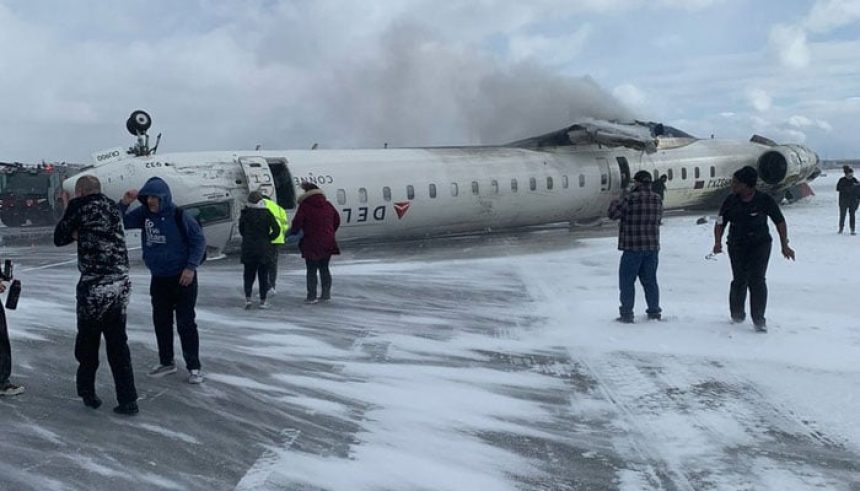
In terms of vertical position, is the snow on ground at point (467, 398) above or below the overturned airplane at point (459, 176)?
below

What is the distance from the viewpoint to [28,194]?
3008cm

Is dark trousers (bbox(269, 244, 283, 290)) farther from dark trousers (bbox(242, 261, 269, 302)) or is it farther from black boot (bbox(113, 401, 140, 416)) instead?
black boot (bbox(113, 401, 140, 416))

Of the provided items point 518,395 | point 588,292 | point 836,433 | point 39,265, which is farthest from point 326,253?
point 39,265

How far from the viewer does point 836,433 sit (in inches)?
199

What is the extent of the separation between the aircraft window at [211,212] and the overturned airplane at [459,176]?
22 mm

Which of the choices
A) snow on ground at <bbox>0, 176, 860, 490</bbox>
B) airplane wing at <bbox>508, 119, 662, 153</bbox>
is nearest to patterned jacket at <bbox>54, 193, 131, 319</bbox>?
snow on ground at <bbox>0, 176, 860, 490</bbox>

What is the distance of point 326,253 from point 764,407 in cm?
629

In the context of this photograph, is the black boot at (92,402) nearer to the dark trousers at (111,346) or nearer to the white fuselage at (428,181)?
the dark trousers at (111,346)

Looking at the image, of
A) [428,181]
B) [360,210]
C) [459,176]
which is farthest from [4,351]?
[459,176]

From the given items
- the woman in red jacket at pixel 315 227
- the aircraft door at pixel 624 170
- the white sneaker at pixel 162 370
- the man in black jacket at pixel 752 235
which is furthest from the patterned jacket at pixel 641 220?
the aircraft door at pixel 624 170

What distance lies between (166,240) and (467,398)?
281cm

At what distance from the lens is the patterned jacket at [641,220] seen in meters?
8.55

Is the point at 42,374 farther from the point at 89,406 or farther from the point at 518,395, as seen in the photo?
the point at 518,395

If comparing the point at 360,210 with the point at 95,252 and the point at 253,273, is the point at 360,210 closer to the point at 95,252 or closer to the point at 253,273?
the point at 253,273
